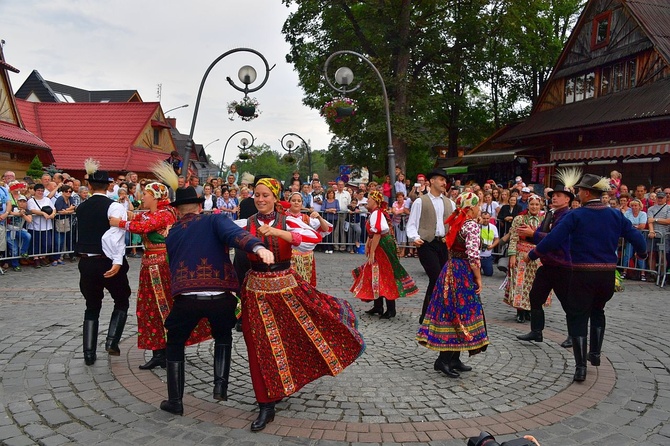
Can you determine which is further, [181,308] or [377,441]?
[181,308]

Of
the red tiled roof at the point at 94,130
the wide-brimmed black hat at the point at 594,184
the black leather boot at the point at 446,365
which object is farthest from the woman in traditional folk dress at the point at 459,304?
the red tiled roof at the point at 94,130

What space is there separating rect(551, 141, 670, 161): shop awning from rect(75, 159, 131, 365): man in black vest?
17831 mm

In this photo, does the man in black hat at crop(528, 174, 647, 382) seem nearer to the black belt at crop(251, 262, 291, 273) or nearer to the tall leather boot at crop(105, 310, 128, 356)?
the black belt at crop(251, 262, 291, 273)

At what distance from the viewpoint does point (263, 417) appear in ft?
13.8

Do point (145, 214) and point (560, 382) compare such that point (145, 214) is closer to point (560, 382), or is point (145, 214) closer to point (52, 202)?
point (560, 382)

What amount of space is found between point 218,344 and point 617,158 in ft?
66.8

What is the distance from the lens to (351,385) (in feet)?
16.9

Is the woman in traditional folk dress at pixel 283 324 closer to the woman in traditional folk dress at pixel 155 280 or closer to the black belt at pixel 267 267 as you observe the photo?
the black belt at pixel 267 267

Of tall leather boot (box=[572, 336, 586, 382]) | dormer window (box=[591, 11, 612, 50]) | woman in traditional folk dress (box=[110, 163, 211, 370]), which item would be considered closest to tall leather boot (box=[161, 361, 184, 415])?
woman in traditional folk dress (box=[110, 163, 211, 370])

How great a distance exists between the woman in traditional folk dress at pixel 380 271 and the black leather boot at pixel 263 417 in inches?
145

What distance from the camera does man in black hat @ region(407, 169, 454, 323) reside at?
7.27 metres

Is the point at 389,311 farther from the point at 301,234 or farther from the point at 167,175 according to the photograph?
the point at 167,175

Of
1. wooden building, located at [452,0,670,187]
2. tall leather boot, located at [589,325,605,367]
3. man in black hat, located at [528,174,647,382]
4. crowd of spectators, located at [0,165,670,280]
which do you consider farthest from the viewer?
wooden building, located at [452,0,670,187]

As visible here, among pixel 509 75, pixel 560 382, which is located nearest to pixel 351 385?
pixel 560 382
